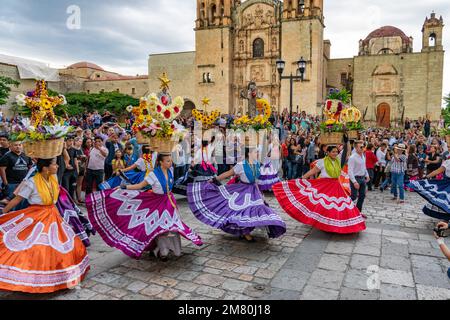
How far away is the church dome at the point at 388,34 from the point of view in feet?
134

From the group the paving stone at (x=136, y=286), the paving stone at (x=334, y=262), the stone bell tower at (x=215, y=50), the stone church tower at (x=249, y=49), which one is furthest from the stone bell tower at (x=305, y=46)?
the paving stone at (x=136, y=286)

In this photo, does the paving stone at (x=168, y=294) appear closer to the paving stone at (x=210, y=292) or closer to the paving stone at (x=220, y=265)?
the paving stone at (x=210, y=292)

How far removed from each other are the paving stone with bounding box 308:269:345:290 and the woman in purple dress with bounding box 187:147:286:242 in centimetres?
104

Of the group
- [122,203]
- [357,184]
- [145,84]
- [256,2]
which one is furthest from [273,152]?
[145,84]

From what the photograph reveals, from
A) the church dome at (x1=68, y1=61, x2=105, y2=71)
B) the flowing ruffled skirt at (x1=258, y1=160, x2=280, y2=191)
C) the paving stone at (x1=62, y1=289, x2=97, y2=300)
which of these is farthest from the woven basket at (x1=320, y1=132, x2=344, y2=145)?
the church dome at (x1=68, y1=61, x2=105, y2=71)

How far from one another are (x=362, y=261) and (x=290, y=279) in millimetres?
1380

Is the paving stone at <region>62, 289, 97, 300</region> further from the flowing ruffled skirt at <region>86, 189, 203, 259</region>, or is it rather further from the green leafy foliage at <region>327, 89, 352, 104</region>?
the green leafy foliage at <region>327, 89, 352, 104</region>

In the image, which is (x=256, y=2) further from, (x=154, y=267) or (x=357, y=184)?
(x=154, y=267)

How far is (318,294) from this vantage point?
4.32 m

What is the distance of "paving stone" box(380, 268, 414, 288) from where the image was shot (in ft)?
15.3

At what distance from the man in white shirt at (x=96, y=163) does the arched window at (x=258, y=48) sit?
3220 centimetres

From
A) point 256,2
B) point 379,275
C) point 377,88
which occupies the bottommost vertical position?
point 379,275
